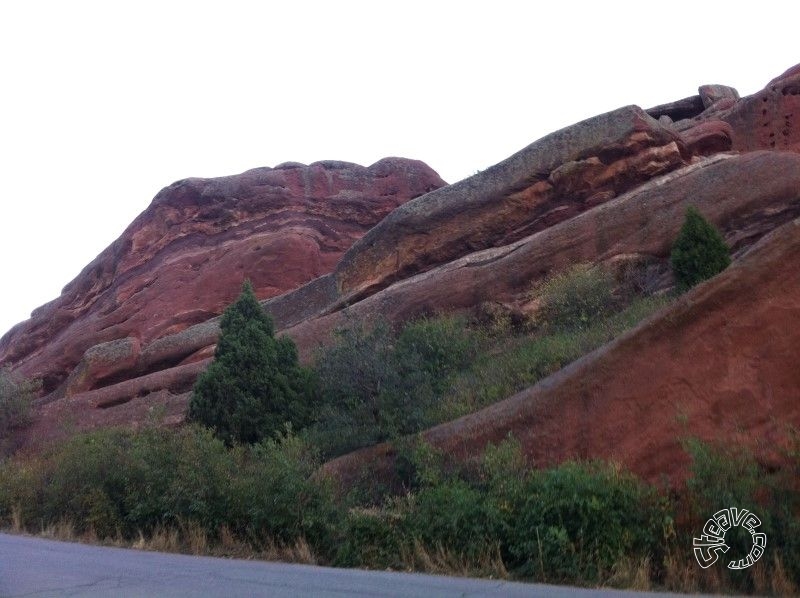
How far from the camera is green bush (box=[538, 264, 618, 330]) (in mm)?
17828

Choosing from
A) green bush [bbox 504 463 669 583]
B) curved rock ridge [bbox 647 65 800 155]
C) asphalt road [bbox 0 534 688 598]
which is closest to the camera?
asphalt road [bbox 0 534 688 598]

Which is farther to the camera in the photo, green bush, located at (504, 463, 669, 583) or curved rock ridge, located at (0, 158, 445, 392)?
curved rock ridge, located at (0, 158, 445, 392)

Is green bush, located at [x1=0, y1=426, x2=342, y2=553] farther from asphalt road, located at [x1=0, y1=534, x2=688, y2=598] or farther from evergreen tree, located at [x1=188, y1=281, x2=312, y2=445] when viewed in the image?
asphalt road, located at [x1=0, y1=534, x2=688, y2=598]

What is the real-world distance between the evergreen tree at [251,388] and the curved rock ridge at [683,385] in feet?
21.8

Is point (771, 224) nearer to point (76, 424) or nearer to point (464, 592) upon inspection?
point (464, 592)

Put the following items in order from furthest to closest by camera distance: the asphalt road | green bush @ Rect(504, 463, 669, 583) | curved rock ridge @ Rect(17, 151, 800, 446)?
curved rock ridge @ Rect(17, 151, 800, 446)
green bush @ Rect(504, 463, 669, 583)
the asphalt road

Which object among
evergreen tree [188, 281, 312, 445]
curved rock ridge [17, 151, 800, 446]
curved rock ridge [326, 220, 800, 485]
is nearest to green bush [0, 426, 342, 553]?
evergreen tree [188, 281, 312, 445]

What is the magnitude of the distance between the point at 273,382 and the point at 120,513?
470cm

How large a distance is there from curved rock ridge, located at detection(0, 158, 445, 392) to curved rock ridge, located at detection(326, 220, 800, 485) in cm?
2309

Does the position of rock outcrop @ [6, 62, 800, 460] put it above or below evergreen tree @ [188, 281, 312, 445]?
above

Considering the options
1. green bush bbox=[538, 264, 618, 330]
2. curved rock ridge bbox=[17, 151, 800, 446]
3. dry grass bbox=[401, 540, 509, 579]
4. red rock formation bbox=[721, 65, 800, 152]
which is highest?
red rock formation bbox=[721, 65, 800, 152]

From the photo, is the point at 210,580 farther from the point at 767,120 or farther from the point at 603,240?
the point at 767,120

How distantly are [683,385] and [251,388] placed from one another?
413 inches

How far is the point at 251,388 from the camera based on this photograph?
62.0 ft
